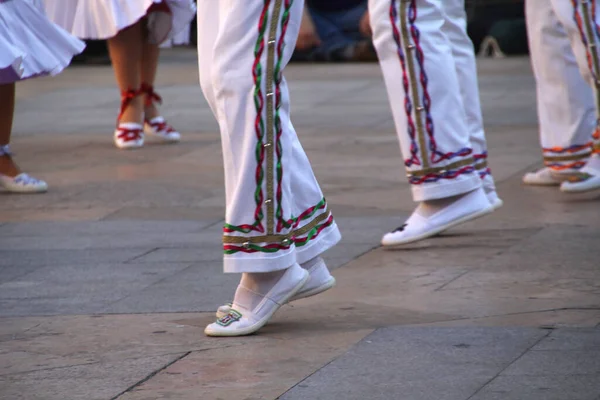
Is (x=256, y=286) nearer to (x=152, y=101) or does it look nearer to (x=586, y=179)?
(x=586, y=179)

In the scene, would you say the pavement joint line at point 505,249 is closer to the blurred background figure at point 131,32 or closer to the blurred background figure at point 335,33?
the blurred background figure at point 131,32

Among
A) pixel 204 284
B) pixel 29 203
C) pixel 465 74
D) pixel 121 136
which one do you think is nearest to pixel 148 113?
pixel 121 136

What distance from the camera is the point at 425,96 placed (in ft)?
15.0

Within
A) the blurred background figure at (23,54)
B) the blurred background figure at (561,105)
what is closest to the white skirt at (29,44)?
the blurred background figure at (23,54)

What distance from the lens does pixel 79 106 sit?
982 centimetres

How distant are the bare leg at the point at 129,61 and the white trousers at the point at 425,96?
3.08m

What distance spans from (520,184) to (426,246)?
4.30 ft

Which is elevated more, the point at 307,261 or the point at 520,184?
the point at 307,261

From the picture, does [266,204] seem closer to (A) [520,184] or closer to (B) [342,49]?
(A) [520,184]

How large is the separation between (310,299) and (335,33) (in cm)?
1024

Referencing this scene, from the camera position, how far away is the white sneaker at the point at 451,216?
15.2 ft

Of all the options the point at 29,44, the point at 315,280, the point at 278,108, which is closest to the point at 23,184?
the point at 29,44

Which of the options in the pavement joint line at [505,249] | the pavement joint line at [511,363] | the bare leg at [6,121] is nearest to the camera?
the pavement joint line at [511,363]

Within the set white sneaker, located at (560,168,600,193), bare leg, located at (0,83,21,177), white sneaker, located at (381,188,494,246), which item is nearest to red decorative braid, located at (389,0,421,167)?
white sneaker, located at (381,188,494,246)
